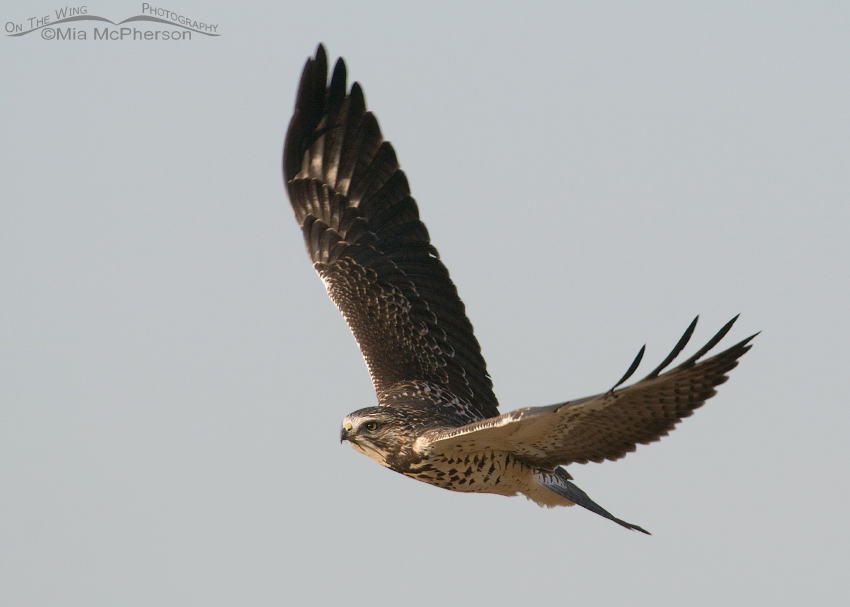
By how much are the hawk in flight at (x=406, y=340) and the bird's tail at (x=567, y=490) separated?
0.6 inches

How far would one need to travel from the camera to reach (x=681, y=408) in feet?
27.1

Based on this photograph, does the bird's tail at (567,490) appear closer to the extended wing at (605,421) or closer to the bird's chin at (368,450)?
the extended wing at (605,421)

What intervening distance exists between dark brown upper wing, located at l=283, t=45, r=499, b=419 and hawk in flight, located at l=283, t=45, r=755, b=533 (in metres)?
0.01

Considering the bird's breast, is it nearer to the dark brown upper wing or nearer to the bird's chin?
the bird's chin

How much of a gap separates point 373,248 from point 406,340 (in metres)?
1.15

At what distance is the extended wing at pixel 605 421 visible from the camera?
26.2 feet

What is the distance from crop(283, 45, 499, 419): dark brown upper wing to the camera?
11.4 meters

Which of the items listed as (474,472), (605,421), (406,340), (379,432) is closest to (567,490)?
(474,472)

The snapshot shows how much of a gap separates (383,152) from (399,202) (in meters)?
0.55

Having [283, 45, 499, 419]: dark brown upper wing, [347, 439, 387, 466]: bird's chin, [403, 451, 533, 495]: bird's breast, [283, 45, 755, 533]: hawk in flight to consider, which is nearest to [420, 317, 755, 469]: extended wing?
[283, 45, 755, 533]: hawk in flight

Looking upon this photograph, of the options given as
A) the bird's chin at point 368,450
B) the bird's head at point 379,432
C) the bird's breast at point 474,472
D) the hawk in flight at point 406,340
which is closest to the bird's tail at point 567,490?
the hawk in flight at point 406,340

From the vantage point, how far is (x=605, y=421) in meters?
8.49

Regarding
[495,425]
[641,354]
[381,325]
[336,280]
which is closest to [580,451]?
[495,425]

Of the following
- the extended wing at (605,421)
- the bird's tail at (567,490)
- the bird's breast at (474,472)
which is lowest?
the bird's tail at (567,490)
